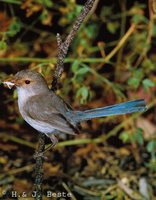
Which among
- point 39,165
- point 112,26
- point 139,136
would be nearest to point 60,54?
point 39,165

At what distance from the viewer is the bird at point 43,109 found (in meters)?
2.95

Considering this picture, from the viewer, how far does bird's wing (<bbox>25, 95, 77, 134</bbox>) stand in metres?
2.97

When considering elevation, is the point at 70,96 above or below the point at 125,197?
above

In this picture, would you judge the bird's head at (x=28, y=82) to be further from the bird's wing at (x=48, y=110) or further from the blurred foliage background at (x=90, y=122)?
the blurred foliage background at (x=90, y=122)

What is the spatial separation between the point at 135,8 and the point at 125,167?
58.6 inches

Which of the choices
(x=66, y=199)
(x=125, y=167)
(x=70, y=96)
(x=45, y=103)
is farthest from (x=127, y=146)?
(x=45, y=103)

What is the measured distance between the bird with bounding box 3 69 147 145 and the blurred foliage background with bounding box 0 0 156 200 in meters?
0.32

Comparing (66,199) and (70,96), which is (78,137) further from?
(66,199)

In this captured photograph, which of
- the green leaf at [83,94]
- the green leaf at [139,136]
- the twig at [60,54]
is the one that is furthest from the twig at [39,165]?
the green leaf at [139,136]

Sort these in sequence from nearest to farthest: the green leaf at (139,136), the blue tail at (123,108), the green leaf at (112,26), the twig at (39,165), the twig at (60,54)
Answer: the twig at (60,54) → the blue tail at (123,108) → the twig at (39,165) → the green leaf at (139,136) → the green leaf at (112,26)

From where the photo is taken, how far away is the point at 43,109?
120 inches

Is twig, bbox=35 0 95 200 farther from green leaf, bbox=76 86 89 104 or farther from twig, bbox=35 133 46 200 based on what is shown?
green leaf, bbox=76 86 89 104

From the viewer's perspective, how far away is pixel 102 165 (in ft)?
14.5

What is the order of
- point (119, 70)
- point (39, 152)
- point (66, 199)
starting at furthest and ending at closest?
point (119, 70) < point (66, 199) < point (39, 152)
